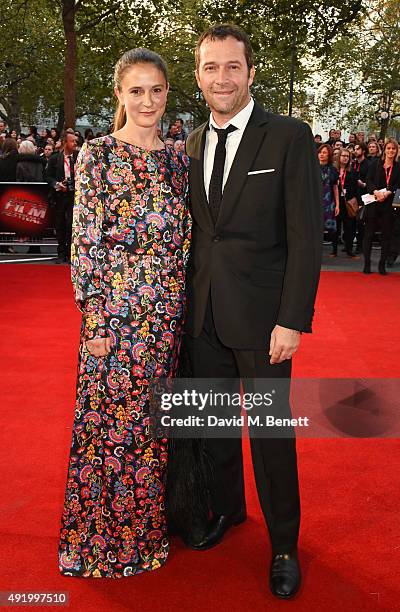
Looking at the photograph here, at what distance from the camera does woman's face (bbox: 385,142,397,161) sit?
35.1 feet

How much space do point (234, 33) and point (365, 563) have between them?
2249 millimetres

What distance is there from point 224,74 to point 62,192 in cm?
914

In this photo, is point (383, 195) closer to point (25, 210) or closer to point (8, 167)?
point (25, 210)

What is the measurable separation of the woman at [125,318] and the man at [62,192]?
860 cm

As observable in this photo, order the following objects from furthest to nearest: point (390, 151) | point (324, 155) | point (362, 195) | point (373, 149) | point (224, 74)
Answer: point (373, 149), point (362, 195), point (324, 155), point (390, 151), point (224, 74)

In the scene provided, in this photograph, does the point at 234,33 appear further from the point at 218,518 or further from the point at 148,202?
the point at 218,518

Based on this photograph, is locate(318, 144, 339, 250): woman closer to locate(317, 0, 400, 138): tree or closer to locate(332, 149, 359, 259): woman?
locate(332, 149, 359, 259): woman

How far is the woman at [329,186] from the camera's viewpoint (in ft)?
39.4

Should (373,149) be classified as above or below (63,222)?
above

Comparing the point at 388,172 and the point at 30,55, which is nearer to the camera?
the point at 388,172

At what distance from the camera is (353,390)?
5.64 metres

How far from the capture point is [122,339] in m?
2.99

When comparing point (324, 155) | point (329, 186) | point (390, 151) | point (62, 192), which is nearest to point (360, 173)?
point (329, 186)

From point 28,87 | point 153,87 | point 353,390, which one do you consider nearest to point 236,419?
point 153,87
